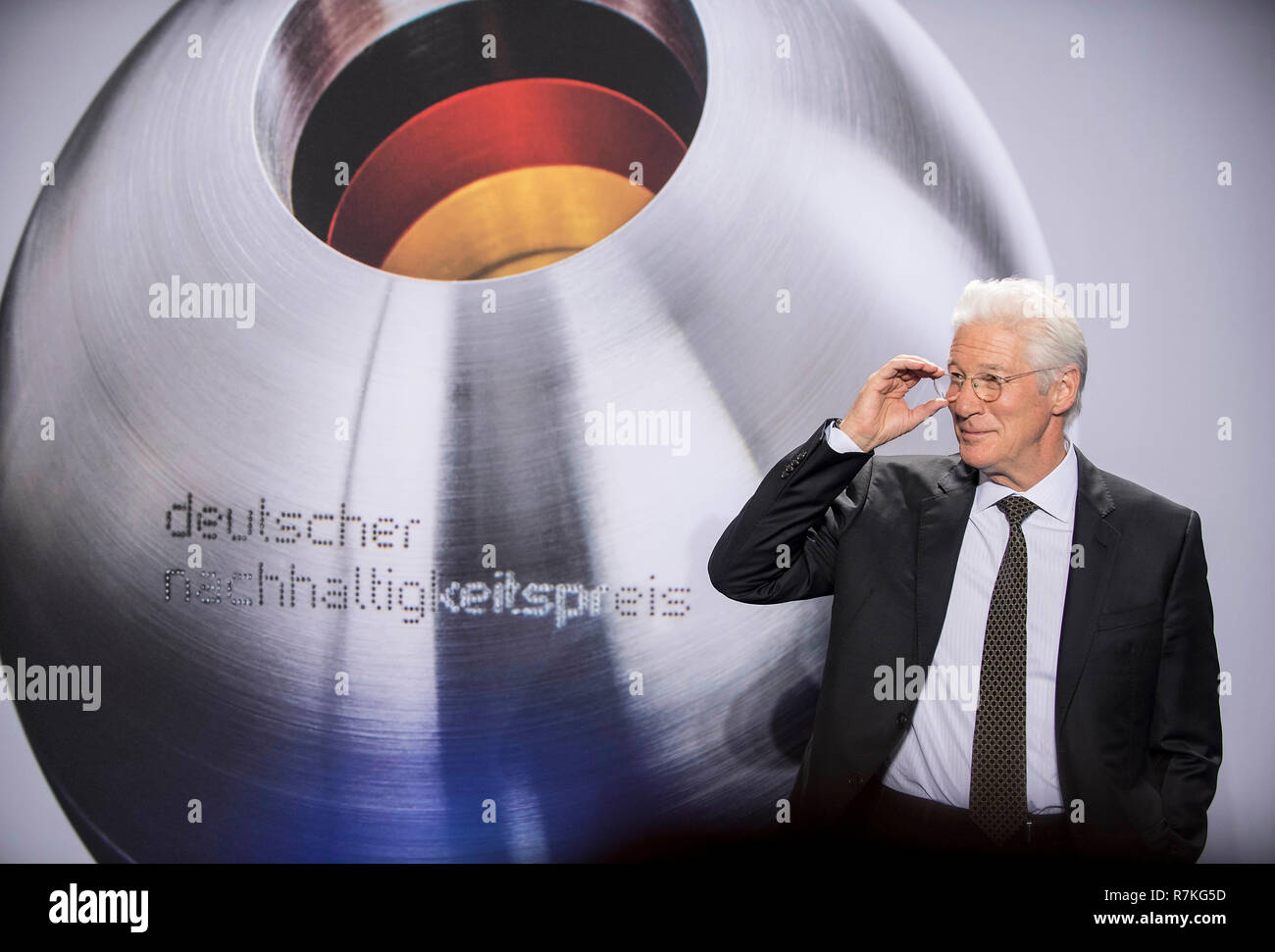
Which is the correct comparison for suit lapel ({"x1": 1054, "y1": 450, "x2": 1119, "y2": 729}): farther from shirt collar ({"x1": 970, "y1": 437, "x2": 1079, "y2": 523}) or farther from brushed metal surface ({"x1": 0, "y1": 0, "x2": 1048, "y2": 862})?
brushed metal surface ({"x1": 0, "y1": 0, "x2": 1048, "y2": 862})

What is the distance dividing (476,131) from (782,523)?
1408 millimetres

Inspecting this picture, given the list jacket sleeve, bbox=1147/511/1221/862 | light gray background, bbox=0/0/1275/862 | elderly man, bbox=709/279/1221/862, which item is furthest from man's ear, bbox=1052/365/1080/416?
light gray background, bbox=0/0/1275/862

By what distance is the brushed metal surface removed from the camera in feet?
7.70

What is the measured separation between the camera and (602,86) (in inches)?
100

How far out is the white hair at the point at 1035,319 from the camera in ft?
6.54

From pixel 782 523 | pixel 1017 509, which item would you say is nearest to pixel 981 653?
pixel 1017 509

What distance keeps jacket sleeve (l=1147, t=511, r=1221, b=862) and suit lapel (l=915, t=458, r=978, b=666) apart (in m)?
0.44

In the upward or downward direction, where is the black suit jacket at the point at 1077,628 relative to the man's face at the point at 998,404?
downward

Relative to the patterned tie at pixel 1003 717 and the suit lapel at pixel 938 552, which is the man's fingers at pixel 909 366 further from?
the patterned tie at pixel 1003 717

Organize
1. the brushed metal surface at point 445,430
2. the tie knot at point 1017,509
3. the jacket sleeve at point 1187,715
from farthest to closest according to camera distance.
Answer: the brushed metal surface at point 445,430
the tie knot at point 1017,509
the jacket sleeve at point 1187,715

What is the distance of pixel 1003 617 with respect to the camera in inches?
79.2

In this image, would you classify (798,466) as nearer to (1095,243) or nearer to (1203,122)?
(1095,243)

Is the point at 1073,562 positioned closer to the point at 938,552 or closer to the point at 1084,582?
the point at 1084,582

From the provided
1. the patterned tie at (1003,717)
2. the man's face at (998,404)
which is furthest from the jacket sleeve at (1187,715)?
the man's face at (998,404)
